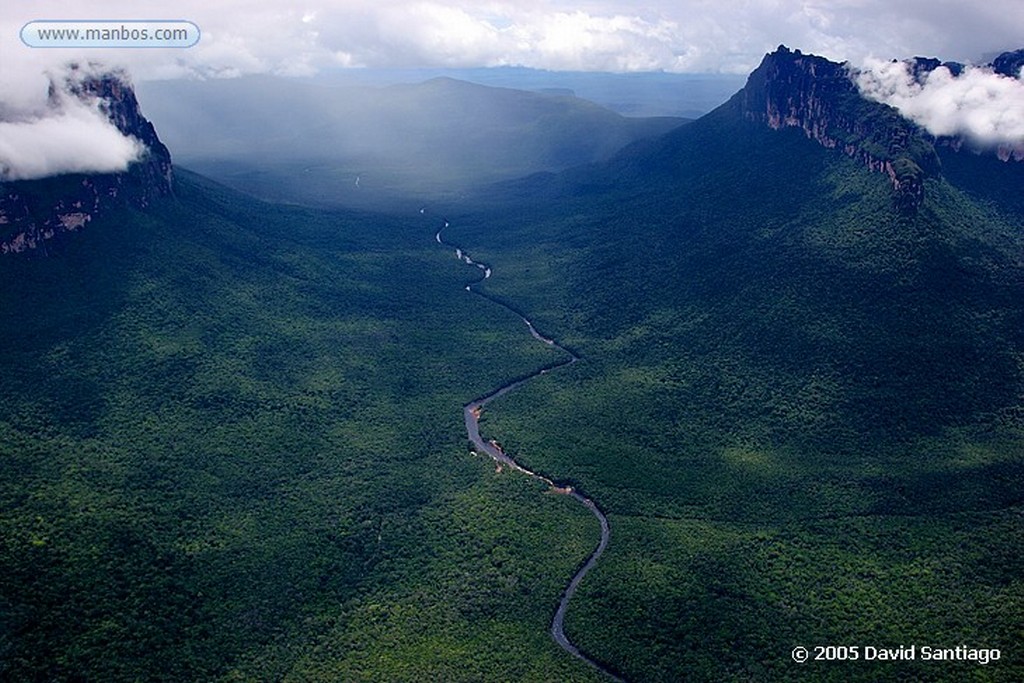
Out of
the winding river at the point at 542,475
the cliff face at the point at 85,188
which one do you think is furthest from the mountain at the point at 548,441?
the cliff face at the point at 85,188

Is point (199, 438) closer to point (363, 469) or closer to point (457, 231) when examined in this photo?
point (363, 469)

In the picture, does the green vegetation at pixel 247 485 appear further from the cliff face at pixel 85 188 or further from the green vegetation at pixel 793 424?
the green vegetation at pixel 793 424

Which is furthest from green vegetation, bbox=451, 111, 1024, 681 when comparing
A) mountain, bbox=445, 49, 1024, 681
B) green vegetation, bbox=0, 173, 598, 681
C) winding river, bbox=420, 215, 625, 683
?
green vegetation, bbox=0, 173, 598, 681

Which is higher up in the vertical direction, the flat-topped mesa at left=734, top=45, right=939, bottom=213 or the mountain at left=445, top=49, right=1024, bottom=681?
the flat-topped mesa at left=734, top=45, right=939, bottom=213

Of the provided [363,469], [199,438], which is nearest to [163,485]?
[199,438]

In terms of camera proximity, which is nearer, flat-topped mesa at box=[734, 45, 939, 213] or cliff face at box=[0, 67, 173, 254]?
cliff face at box=[0, 67, 173, 254]

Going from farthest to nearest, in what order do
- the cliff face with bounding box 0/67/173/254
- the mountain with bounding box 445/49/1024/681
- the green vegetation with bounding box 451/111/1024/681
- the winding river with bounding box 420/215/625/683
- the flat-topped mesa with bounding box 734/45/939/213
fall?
the flat-topped mesa with bounding box 734/45/939/213 → the cliff face with bounding box 0/67/173/254 → the winding river with bounding box 420/215/625/683 → the mountain with bounding box 445/49/1024/681 → the green vegetation with bounding box 451/111/1024/681

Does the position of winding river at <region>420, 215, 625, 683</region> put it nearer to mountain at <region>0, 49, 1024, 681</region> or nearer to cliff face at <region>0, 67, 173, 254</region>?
mountain at <region>0, 49, 1024, 681</region>
